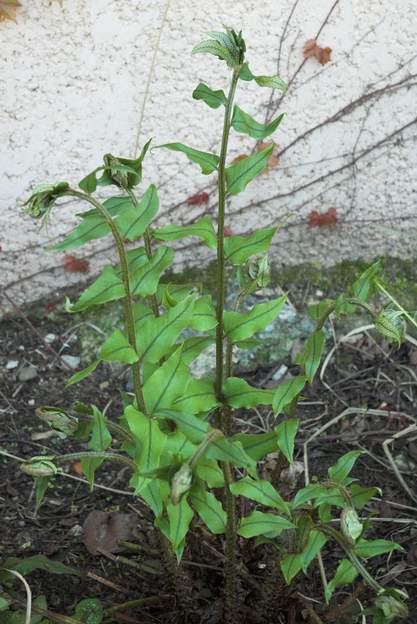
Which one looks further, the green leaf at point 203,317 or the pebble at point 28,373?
the pebble at point 28,373

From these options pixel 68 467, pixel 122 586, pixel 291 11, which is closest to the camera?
pixel 122 586

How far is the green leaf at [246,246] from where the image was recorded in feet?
4.21

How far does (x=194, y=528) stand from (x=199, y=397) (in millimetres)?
391

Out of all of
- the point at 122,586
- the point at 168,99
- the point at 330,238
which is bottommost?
the point at 122,586

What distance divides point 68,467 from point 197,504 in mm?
813

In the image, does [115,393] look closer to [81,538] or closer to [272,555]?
[81,538]

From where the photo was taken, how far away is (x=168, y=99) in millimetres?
2244

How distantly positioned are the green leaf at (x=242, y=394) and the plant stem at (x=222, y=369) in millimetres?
15

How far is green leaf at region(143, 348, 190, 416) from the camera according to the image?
1.17m

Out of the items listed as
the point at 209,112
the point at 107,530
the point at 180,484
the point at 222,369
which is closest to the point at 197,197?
the point at 209,112

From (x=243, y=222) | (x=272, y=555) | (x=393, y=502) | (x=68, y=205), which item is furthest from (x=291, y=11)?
(x=272, y=555)

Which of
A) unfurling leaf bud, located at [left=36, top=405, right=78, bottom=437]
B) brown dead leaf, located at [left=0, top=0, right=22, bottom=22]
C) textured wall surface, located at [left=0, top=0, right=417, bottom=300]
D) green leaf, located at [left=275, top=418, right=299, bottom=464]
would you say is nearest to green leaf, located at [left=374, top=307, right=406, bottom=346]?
green leaf, located at [left=275, top=418, right=299, bottom=464]

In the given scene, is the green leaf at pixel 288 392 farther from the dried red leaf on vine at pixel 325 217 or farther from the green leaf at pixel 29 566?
the dried red leaf on vine at pixel 325 217

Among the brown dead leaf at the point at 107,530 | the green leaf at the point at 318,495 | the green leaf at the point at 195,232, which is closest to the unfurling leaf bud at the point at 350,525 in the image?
the green leaf at the point at 318,495
